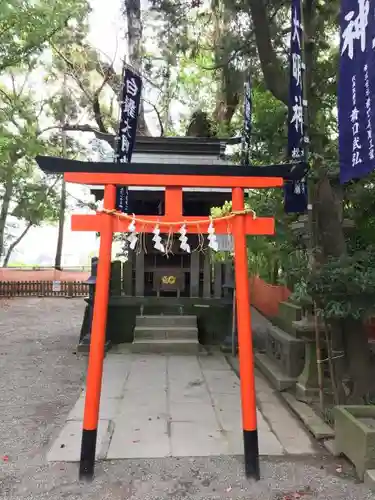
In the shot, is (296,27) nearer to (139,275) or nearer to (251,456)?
(251,456)

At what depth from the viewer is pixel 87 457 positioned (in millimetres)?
4047

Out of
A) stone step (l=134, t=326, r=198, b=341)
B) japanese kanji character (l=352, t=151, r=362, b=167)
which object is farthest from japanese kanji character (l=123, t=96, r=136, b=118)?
japanese kanji character (l=352, t=151, r=362, b=167)

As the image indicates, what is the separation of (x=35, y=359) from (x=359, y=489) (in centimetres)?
695

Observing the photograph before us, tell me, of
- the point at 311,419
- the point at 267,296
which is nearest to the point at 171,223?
the point at 311,419

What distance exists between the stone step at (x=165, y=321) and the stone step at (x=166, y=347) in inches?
26.1

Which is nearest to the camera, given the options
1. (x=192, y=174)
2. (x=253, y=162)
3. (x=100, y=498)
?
(x=100, y=498)

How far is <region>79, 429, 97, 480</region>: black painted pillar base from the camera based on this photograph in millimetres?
4020

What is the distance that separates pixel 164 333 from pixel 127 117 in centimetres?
459

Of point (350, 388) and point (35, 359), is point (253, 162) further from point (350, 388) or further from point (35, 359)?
point (35, 359)

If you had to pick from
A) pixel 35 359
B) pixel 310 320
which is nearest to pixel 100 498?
pixel 310 320

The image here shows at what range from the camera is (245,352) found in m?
4.23

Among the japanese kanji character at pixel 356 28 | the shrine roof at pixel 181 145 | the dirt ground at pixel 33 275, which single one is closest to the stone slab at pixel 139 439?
the japanese kanji character at pixel 356 28

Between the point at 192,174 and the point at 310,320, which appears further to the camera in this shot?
the point at 310,320

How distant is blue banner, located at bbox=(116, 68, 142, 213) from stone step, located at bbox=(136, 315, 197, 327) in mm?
2558
